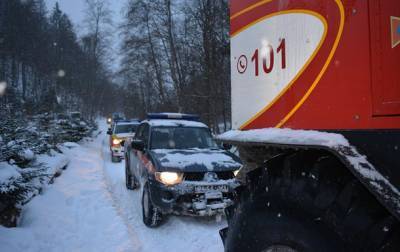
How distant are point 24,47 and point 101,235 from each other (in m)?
46.1

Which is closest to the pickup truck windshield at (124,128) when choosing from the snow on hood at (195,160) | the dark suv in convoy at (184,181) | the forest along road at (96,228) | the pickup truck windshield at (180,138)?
the forest along road at (96,228)

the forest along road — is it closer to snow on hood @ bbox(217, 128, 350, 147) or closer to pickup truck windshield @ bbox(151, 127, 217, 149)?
pickup truck windshield @ bbox(151, 127, 217, 149)

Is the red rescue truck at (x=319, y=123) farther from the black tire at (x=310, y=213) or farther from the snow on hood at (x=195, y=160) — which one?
the snow on hood at (x=195, y=160)

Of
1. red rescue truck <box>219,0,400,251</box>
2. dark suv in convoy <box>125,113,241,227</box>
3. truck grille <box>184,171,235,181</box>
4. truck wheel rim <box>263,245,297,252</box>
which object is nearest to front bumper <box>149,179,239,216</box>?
dark suv in convoy <box>125,113,241,227</box>

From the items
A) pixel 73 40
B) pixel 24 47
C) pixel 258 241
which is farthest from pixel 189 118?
pixel 73 40

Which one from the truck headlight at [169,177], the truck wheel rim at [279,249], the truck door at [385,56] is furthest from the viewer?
the truck headlight at [169,177]

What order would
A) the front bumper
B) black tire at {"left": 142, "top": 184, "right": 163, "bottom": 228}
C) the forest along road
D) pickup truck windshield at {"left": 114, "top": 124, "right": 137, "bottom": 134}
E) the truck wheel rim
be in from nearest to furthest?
1. the truck wheel rim
2. the forest along road
3. the front bumper
4. black tire at {"left": 142, "top": 184, "right": 163, "bottom": 228}
5. pickup truck windshield at {"left": 114, "top": 124, "right": 137, "bottom": 134}

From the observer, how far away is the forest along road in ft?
17.7

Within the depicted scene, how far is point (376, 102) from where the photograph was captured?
1.72 metres

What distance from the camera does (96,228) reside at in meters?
6.33

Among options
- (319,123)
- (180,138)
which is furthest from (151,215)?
(319,123)

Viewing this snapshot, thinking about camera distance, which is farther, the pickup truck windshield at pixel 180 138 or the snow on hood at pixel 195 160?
the pickup truck windshield at pixel 180 138

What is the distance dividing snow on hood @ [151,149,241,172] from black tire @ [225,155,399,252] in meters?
3.76

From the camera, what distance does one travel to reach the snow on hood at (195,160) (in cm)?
632
